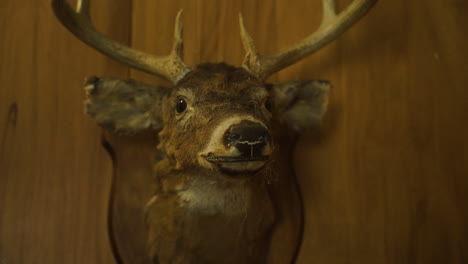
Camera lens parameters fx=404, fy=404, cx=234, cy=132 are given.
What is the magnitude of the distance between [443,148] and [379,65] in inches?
17.4

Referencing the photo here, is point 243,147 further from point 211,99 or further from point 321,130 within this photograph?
point 321,130

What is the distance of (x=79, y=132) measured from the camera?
165 cm

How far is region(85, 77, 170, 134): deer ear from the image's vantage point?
1489 millimetres

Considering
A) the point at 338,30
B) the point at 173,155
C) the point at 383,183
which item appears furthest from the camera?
the point at 383,183

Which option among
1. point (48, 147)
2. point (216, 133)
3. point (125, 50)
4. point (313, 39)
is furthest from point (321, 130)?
point (48, 147)

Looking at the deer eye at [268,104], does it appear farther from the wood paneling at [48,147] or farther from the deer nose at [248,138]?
the wood paneling at [48,147]

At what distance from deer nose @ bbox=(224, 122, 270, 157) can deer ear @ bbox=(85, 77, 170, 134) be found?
54 cm

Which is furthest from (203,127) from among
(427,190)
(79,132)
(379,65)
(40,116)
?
(427,190)

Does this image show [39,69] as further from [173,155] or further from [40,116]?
[173,155]

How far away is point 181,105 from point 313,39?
609 millimetres

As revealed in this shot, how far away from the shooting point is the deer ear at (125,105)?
4.89 feet

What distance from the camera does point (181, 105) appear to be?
4.42 feet

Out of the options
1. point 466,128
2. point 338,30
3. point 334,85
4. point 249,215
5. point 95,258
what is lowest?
point 95,258

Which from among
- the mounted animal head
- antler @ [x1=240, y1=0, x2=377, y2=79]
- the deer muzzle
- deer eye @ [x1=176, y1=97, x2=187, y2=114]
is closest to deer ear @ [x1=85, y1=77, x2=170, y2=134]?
the mounted animal head
